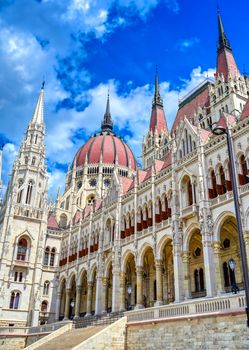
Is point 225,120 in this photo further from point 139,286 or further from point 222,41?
point 222,41

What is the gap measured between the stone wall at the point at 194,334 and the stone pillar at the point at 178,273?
16.6ft

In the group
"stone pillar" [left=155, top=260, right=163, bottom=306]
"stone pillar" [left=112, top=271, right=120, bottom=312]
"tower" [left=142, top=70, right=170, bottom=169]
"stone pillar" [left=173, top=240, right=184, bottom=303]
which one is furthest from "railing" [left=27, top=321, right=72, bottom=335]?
"tower" [left=142, top=70, right=170, bottom=169]

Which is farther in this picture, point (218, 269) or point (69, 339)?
point (69, 339)

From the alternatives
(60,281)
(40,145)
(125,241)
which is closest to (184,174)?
(125,241)

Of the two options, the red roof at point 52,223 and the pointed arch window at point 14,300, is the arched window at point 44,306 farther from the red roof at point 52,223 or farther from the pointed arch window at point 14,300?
the red roof at point 52,223

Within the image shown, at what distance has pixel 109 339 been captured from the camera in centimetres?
2480

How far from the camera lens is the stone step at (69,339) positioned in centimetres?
2695

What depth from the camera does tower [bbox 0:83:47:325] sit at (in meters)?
46.1

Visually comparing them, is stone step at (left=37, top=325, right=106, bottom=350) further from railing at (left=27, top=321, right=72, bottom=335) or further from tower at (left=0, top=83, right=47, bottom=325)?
tower at (left=0, top=83, right=47, bottom=325)

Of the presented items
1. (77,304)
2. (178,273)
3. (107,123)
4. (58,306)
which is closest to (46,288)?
(58,306)

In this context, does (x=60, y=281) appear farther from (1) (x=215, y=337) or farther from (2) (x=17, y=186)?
(1) (x=215, y=337)

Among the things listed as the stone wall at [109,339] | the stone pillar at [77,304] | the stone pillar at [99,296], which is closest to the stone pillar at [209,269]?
the stone wall at [109,339]

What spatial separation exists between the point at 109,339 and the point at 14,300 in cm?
2596

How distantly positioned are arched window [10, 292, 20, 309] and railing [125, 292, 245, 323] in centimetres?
2538
